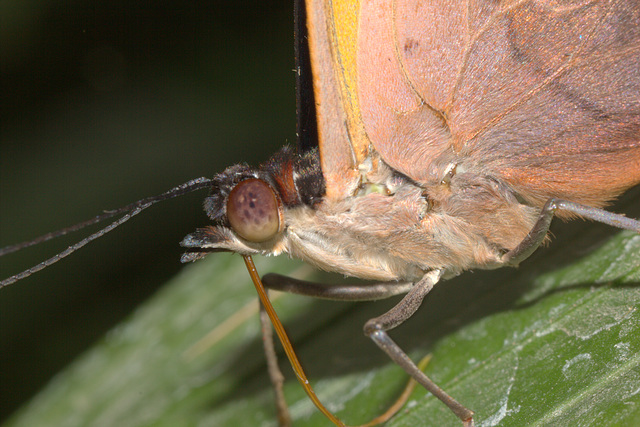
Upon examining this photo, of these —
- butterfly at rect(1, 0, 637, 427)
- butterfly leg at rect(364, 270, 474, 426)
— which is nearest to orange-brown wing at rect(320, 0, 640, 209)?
butterfly at rect(1, 0, 637, 427)

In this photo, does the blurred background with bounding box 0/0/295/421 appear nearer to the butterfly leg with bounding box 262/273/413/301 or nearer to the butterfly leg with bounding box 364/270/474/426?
the butterfly leg with bounding box 262/273/413/301

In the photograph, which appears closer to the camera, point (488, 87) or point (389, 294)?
point (488, 87)

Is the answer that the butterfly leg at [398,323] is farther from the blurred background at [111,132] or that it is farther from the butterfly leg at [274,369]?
the blurred background at [111,132]

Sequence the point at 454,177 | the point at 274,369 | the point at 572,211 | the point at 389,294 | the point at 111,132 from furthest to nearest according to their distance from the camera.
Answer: the point at 111,132, the point at 274,369, the point at 389,294, the point at 454,177, the point at 572,211

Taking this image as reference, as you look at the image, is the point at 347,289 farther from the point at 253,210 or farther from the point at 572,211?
the point at 572,211

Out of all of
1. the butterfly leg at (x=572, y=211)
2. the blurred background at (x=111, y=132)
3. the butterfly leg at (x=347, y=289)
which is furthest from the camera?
the blurred background at (x=111, y=132)

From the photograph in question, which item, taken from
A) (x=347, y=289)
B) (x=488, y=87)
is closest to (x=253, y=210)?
(x=347, y=289)

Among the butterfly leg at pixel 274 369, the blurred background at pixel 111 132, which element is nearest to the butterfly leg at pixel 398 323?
the butterfly leg at pixel 274 369

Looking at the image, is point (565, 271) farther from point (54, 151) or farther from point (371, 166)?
point (54, 151)
